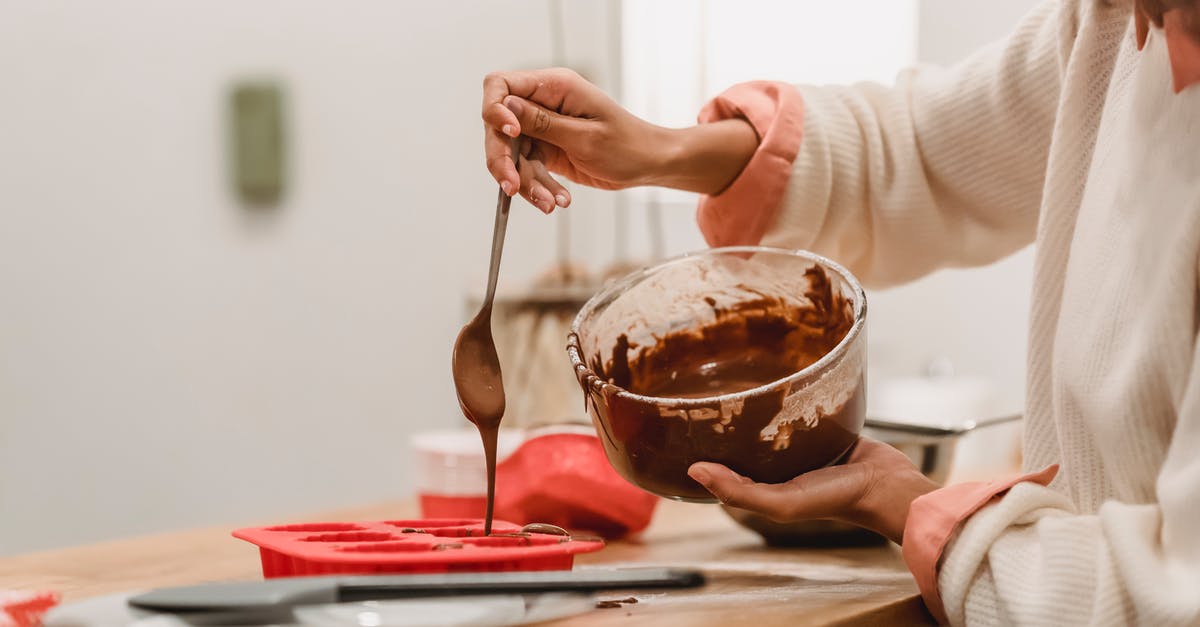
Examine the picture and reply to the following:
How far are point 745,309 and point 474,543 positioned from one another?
0.99ft

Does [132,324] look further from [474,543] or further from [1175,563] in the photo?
[1175,563]

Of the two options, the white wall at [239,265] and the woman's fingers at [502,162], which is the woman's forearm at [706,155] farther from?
the white wall at [239,265]

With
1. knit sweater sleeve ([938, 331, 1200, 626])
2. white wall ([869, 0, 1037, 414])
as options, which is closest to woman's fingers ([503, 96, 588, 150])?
knit sweater sleeve ([938, 331, 1200, 626])

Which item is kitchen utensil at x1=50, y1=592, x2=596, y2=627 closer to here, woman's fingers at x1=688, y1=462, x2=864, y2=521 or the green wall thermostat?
woman's fingers at x1=688, y1=462, x2=864, y2=521

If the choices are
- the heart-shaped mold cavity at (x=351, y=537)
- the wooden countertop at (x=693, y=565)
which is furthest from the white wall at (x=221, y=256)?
the heart-shaped mold cavity at (x=351, y=537)

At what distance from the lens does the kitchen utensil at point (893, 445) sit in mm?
947

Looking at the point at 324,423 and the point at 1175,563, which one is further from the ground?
the point at 1175,563

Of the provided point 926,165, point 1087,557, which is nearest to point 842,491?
point 1087,557

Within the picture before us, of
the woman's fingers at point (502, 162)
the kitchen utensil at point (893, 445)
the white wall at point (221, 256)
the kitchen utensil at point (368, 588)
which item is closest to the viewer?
the kitchen utensil at point (368, 588)

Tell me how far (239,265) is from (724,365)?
4.96ft

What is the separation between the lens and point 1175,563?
60 cm

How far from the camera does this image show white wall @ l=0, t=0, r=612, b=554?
1.94m

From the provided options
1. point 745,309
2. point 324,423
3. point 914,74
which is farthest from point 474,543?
point 324,423

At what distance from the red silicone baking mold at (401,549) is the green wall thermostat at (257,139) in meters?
1.54
